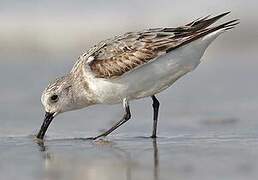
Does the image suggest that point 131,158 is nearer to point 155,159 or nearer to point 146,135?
point 155,159

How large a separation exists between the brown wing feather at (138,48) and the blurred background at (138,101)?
94 cm

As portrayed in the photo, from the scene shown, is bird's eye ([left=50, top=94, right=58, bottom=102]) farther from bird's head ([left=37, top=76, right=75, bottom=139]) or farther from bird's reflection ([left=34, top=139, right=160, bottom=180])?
bird's reflection ([left=34, top=139, right=160, bottom=180])

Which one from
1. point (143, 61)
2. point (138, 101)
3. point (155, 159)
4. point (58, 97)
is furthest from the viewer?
point (138, 101)

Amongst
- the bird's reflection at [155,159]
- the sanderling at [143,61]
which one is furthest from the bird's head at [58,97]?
the bird's reflection at [155,159]

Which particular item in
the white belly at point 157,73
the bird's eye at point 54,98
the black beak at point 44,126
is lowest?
the black beak at point 44,126

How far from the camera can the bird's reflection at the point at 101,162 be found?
7402mm

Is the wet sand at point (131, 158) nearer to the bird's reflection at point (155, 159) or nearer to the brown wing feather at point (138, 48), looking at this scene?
the bird's reflection at point (155, 159)

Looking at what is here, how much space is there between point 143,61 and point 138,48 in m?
0.16

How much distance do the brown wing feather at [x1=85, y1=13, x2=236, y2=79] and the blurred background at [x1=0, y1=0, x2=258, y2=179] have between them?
0.94 meters

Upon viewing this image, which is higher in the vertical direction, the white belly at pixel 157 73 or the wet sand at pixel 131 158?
the white belly at pixel 157 73

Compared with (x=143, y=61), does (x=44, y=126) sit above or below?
below

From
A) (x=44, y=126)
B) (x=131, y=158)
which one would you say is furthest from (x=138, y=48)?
(x=131, y=158)

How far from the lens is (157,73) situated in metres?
9.50

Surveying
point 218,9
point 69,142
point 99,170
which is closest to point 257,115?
point 69,142
